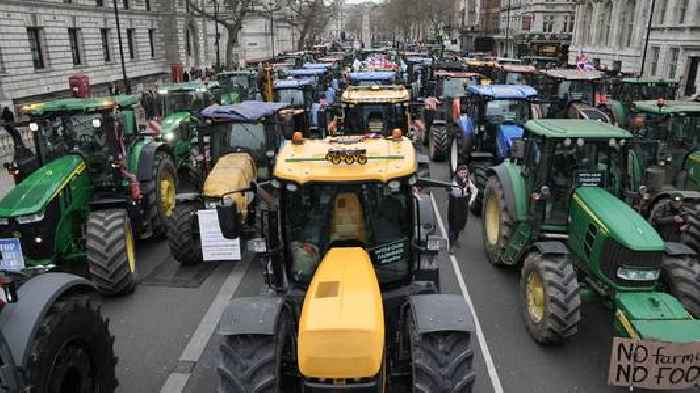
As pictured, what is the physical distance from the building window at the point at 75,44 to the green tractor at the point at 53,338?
30930mm

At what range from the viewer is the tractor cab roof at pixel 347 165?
482 centimetres

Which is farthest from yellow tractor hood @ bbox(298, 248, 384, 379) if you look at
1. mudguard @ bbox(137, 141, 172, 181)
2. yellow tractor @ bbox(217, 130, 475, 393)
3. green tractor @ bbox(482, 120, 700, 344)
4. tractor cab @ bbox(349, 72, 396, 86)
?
tractor cab @ bbox(349, 72, 396, 86)

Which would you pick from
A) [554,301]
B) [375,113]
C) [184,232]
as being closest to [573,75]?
[375,113]

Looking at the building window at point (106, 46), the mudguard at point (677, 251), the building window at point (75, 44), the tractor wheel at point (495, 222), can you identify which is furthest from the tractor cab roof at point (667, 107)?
the building window at point (106, 46)

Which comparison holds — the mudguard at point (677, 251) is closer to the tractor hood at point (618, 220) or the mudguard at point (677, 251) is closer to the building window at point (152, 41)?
the tractor hood at point (618, 220)

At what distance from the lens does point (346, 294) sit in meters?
4.16

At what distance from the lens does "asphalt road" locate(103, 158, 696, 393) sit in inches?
243

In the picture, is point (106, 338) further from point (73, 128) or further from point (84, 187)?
point (73, 128)

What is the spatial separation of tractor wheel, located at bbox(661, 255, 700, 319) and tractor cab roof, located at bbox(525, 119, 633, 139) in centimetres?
174

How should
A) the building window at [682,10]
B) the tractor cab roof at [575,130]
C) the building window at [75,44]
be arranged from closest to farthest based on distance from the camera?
the tractor cab roof at [575,130] → the building window at [682,10] → the building window at [75,44]

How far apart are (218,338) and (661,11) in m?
36.0

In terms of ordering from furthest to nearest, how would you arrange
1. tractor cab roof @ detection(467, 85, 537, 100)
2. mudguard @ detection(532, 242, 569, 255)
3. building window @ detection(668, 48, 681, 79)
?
building window @ detection(668, 48, 681, 79) → tractor cab roof @ detection(467, 85, 537, 100) → mudguard @ detection(532, 242, 569, 255)

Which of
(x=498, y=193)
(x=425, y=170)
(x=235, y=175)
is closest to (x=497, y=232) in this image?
(x=498, y=193)

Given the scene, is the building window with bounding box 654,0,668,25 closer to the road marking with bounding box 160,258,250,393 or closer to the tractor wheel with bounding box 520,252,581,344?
the tractor wheel with bounding box 520,252,581,344
